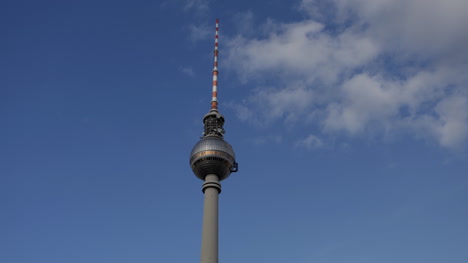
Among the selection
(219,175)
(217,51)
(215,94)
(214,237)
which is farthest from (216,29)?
(214,237)

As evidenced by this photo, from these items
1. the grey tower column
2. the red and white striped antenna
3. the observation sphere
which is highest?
the red and white striped antenna

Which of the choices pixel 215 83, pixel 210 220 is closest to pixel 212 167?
pixel 210 220

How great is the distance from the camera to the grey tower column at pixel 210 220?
281 ft

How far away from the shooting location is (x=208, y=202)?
303 feet

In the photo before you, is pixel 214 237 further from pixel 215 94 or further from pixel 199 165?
pixel 215 94

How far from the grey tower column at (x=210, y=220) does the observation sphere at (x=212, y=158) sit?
1.35m

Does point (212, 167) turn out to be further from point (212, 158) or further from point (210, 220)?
point (210, 220)

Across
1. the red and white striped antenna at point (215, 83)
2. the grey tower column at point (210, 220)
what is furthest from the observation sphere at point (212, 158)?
the red and white striped antenna at point (215, 83)

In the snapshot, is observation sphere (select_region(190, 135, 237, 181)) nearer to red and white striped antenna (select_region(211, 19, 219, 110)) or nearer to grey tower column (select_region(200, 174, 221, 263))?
grey tower column (select_region(200, 174, 221, 263))

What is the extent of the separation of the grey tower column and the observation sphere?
53.2 inches

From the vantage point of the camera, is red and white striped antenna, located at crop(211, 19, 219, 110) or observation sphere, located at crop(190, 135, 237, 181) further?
red and white striped antenna, located at crop(211, 19, 219, 110)

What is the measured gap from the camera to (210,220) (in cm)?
8938

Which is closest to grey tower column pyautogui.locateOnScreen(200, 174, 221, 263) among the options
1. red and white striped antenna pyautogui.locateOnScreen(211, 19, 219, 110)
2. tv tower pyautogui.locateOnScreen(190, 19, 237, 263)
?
tv tower pyautogui.locateOnScreen(190, 19, 237, 263)

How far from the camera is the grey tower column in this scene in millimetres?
85500
